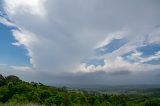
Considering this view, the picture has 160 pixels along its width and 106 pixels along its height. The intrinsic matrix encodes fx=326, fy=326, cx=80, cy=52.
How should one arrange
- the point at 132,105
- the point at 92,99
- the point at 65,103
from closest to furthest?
the point at 65,103 < the point at 132,105 < the point at 92,99

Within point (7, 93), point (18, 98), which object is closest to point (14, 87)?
point (7, 93)

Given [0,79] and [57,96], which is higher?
[0,79]

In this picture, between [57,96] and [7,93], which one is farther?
[7,93]

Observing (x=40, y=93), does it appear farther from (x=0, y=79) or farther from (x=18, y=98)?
(x=0, y=79)

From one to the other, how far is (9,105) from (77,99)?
26.3 ft

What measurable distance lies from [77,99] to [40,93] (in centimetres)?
315

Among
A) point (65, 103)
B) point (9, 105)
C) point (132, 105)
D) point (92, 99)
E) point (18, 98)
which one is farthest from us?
point (92, 99)

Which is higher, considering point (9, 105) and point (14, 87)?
point (14, 87)

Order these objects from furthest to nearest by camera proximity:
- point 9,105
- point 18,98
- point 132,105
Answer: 1. point 18,98
2. point 132,105
3. point 9,105

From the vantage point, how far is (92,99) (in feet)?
86.1

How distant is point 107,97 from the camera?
27.9 metres

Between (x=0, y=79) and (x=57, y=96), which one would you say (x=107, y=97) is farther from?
(x=0, y=79)

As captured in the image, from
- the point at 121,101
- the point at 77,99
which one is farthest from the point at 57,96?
the point at 121,101

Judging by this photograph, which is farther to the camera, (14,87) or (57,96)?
(14,87)
